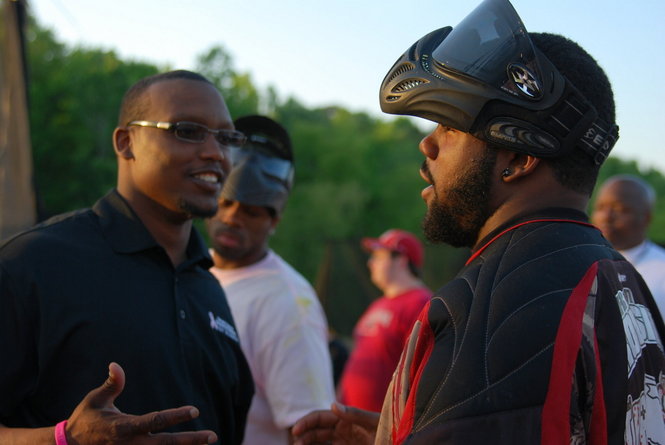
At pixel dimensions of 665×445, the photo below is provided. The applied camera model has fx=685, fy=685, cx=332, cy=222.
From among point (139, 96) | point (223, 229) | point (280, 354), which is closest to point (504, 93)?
point (139, 96)

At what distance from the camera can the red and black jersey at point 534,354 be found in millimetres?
1599

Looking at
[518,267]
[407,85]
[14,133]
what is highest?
[14,133]

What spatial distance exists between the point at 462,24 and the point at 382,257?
4.83m

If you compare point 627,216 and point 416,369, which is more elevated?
point 416,369

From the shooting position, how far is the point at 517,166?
6.48 ft

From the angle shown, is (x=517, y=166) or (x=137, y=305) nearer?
(x=517, y=166)

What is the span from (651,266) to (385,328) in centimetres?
225

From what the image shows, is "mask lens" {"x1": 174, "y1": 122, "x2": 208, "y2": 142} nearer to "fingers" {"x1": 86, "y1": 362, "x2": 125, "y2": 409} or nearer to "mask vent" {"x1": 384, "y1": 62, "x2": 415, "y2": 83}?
Answer: "mask vent" {"x1": 384, "y1": 62, "x2": 415, "y2": 83}

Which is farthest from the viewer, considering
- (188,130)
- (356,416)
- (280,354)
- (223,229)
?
(223,229)

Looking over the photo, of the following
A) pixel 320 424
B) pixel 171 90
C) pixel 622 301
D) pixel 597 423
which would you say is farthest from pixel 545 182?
pixel 171 90

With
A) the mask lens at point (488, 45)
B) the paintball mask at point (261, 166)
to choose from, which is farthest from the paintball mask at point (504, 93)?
the paintball mask at point (261, 166)

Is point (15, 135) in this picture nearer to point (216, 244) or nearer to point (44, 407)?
point (216, 244)

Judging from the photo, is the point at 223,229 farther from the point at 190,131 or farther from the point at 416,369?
the point at 416,369

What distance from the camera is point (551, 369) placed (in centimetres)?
160
